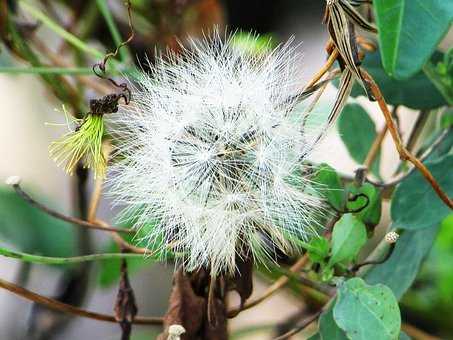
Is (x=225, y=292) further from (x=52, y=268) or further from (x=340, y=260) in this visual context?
(x=52, y=268)

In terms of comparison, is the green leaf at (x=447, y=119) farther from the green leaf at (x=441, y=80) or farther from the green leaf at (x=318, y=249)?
the green leaf at (x=318, y=249)

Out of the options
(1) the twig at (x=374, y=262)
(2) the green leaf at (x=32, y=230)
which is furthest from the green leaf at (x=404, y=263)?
(2) the green leaf at (x=32, y=230)

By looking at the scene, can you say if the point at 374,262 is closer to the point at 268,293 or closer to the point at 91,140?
the point at 268,293

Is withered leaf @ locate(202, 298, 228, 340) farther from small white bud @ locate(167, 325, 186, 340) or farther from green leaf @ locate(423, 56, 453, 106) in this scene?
green leaf @ locate(423, 56, 453, 106)

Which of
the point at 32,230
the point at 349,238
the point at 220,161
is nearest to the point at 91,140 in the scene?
the point at 220,161

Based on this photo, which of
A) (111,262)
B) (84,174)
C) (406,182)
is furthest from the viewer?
(111,262)

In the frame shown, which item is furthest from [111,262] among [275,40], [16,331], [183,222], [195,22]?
[183,222]

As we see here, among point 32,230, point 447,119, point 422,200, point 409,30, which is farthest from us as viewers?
point 32,230
